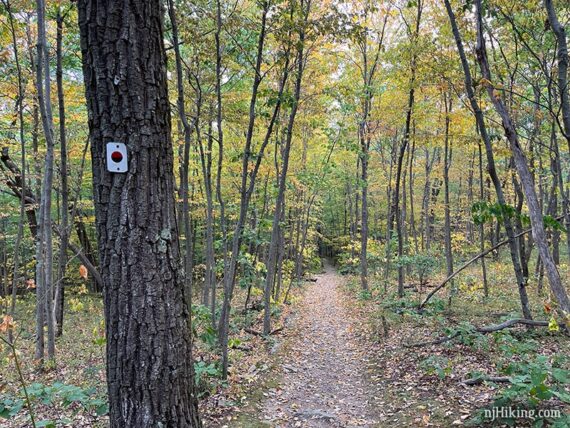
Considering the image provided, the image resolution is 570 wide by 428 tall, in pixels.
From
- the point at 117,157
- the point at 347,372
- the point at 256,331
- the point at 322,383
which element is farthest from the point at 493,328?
the point at 117,157

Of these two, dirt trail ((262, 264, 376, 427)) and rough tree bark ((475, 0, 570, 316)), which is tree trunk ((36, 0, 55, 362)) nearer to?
dirt trail ((262, 264, 376, 427))

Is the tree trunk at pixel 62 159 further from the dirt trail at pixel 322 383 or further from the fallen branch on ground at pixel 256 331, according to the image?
the dirt trail at pixel 322 383

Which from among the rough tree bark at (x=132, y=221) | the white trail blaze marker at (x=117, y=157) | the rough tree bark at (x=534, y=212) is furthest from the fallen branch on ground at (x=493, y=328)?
the white trail blaze marker at (x=117, y=157)

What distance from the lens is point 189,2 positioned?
5547mm

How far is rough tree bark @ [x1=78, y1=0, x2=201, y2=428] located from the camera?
192 cm

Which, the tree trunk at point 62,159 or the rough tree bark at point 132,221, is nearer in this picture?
the rough tree bark at point 132,221

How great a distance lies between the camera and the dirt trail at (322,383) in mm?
4453

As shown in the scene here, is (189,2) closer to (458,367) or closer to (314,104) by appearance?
(314,104)

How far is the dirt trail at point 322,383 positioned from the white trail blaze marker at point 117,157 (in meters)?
3.82

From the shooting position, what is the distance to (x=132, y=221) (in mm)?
1934

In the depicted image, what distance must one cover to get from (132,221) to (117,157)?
1.21 ft

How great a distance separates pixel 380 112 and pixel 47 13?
29.6 feet

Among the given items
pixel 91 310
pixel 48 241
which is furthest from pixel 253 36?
pixel 91 310

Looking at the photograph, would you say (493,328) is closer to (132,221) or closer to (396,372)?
(396,372)
